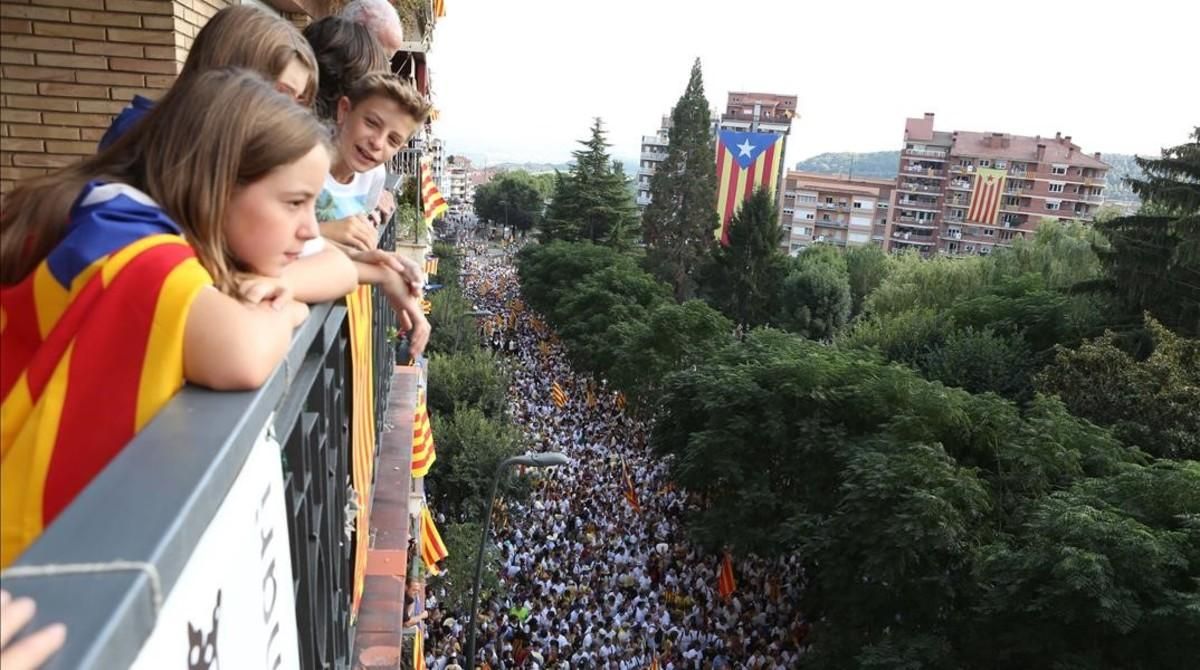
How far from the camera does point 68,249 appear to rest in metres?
1.25

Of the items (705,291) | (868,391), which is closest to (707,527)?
(868,391)

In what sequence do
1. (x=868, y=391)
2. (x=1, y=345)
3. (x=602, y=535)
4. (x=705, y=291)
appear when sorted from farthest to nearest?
(x=705, y=291)
(x=602, y=535)
(x=868, y=391)
(x=1, y=345)

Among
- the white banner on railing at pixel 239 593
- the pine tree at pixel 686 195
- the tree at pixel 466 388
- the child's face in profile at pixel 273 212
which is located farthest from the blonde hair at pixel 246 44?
the pine tree at pixel 686 195

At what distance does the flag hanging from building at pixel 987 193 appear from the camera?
75875 millimetres

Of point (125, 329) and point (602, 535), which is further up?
point (125, 329)

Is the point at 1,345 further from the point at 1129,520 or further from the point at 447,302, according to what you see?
the point at 447,302

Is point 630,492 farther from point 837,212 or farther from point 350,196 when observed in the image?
point 837,212

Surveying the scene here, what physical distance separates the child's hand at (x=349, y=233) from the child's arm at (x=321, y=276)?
59 cm

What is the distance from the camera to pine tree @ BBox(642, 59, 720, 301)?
46.7 metres

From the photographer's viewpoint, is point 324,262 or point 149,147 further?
point 324,262

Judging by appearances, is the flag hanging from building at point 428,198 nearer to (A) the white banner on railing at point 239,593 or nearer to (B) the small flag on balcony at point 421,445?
(B) the small flag on balcony at point 421,445

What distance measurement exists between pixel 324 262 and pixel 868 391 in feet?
49.2

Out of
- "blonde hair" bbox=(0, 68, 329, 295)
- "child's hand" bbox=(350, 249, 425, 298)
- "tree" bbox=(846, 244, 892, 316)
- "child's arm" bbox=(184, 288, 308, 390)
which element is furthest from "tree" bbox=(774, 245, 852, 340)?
"child's arm" bbox=(184, 288, 308, 390)

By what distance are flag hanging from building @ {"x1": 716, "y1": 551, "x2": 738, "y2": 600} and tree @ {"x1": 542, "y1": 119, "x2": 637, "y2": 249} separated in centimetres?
3472
